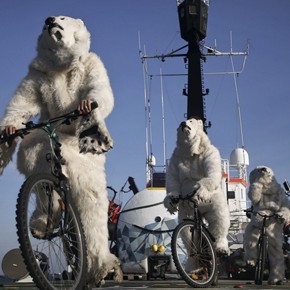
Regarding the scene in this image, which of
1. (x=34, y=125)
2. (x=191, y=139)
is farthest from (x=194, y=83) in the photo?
(x=34, y=125)

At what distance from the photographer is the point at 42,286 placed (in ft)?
9.21

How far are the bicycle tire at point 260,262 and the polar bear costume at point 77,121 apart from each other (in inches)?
159

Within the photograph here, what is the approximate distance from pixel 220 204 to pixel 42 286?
416 centimetres

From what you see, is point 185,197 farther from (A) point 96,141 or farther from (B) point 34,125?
(B) point 34,125

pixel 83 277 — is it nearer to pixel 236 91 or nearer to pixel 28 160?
pixel 28 160

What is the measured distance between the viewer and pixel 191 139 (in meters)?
6.98

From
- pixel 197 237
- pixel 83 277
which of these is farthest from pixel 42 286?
pixel 197 237

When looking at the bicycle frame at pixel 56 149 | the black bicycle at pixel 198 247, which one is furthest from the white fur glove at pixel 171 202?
the bicycle frame at pixel 56 149

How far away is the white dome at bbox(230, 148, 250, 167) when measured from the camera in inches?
1113

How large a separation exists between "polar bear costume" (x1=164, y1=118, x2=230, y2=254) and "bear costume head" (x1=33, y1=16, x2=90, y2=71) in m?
2.68

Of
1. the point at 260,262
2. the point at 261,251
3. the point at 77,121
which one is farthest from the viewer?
the point at 261,251

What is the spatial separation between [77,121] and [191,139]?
3.35 meters

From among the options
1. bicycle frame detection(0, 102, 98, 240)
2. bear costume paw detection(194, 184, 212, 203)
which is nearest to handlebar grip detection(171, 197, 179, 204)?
bear costume paw detection(194, 184, 212, 203)

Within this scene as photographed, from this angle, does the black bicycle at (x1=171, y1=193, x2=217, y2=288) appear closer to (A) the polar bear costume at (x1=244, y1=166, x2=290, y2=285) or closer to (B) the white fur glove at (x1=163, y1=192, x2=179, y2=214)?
(B) the white fur glove at (x1=163, y1=192, x2=179, y2=214)
